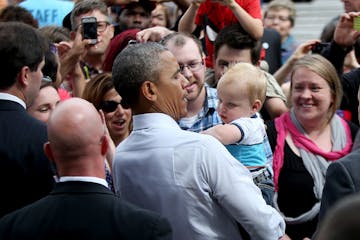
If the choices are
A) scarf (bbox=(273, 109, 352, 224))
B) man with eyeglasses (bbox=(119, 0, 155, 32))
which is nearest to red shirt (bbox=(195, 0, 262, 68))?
man with eyeglasses (bbox=(119, 0, 155, 32))

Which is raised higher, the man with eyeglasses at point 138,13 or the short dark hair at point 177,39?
the short dark hair at point 177,39

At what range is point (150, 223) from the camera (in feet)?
9.53

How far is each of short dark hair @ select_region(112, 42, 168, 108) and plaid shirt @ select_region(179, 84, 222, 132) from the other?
109cm

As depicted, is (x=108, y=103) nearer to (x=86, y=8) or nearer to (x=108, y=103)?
(x=108, y=103)

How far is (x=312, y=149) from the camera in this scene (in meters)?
5.14

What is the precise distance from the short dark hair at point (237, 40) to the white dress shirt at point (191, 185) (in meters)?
2.02

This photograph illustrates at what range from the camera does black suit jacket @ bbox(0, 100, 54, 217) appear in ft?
11.9

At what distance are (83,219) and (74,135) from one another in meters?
0.31

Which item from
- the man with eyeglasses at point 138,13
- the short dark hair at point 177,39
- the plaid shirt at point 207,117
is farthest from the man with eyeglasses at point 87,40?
the plaid shirt at point 207,117

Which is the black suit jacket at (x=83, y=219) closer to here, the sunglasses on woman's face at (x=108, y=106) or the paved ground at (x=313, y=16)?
the sunglasses on woman's face at (x=108, y=106)

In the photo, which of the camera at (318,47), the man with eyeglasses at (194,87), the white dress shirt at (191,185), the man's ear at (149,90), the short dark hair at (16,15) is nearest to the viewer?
the white dress shirt at (191,185)

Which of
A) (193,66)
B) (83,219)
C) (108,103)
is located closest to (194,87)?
(193,66)

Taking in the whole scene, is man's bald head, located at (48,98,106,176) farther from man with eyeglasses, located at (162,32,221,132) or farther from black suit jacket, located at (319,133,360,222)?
man with eyeglasses, located at (162,32,221,132)

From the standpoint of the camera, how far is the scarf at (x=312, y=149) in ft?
16.5
